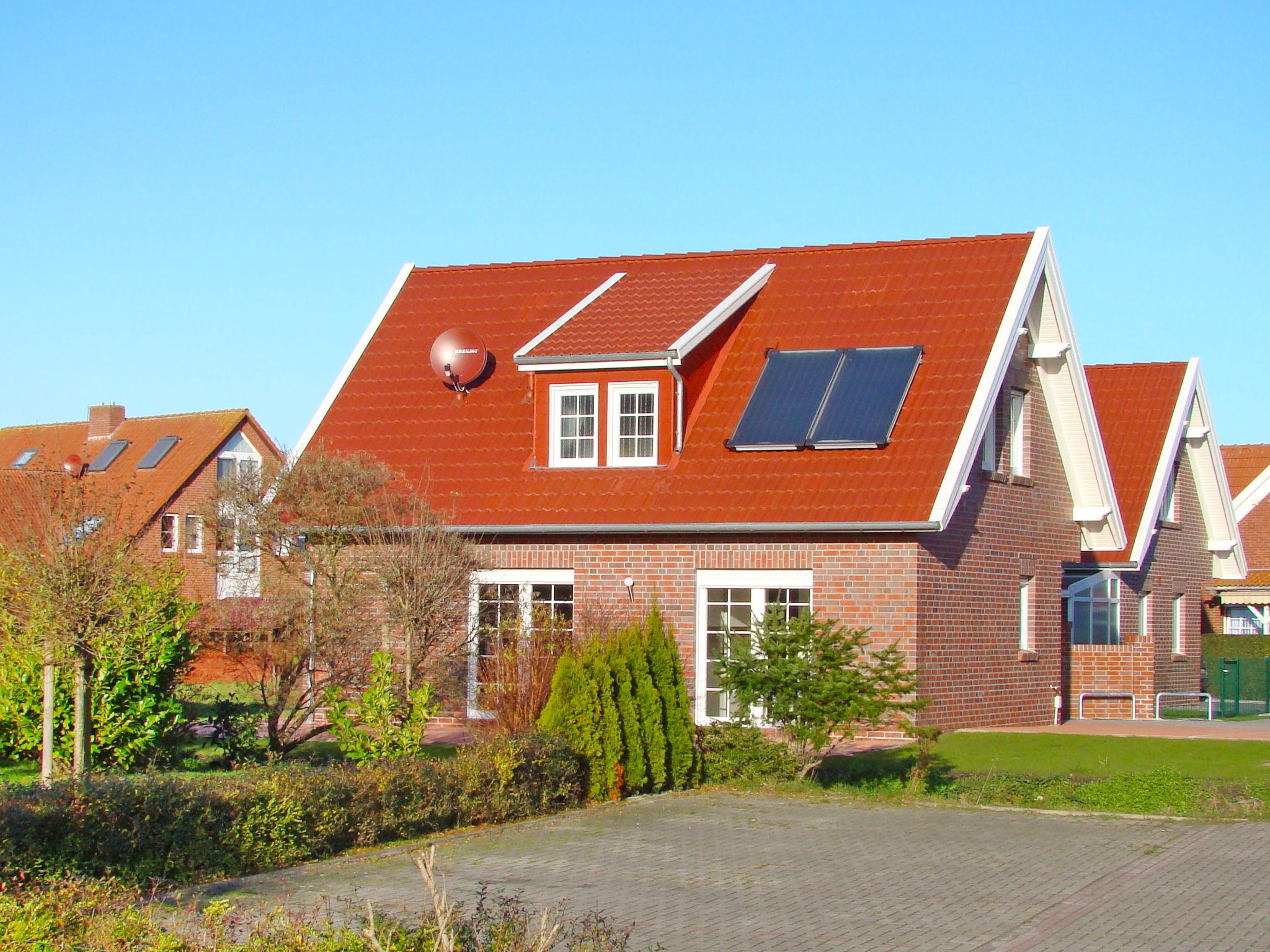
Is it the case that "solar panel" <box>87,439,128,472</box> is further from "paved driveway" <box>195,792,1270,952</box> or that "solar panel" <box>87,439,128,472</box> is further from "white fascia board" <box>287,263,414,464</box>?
"paved driveway" <box>195,792,1270,952</box>

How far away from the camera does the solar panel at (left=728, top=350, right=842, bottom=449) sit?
2058 centimetres

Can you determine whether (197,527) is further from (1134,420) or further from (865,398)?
(1134,420)

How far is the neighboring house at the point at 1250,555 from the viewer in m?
41.8

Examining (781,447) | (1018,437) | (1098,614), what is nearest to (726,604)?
(781,447)

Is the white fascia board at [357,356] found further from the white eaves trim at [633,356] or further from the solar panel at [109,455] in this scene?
the solar panel at [109,455]

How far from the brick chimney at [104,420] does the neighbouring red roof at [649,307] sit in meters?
31.5

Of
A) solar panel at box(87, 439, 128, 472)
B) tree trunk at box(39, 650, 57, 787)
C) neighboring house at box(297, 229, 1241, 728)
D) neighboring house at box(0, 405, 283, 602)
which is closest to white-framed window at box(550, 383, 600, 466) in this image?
neighboring house at box(297, 229, 1241, 728)

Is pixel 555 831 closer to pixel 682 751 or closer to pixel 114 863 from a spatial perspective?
pixel 682 751

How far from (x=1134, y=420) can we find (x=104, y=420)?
35.1 meters

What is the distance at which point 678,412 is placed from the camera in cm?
2128

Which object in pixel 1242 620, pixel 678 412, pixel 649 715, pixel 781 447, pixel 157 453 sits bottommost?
pixel 649 715

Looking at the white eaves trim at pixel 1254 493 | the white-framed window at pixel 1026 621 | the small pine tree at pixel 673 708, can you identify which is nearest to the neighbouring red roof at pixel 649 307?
the small pine tree at pixel 673 708

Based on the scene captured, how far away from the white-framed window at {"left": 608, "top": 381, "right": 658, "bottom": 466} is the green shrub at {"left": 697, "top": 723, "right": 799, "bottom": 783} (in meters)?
5.73

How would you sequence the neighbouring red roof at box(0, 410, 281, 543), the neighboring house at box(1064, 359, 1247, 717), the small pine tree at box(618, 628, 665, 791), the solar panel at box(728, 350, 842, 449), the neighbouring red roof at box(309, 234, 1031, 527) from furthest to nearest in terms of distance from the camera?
the neighbouring red roof at box(0, 410, 281, 543) → the neighboring house at box(1064, 359, 1247, 717) → the solar panel at box(728, 350, 842, 449) → the neighbouring red roof at box(309, 234, 1031, 527) → the small pine tree at box(618, 628, 665, 791)
